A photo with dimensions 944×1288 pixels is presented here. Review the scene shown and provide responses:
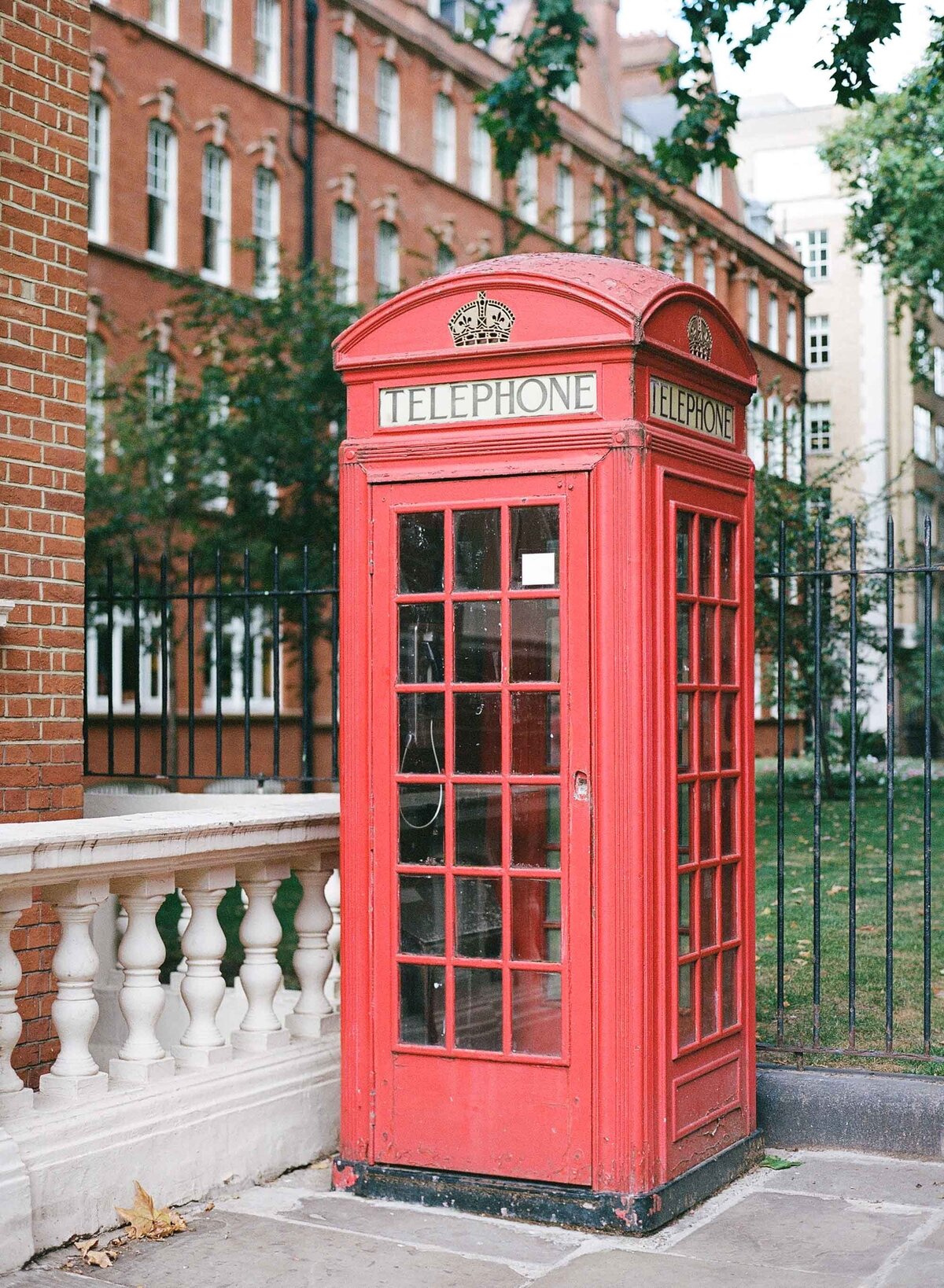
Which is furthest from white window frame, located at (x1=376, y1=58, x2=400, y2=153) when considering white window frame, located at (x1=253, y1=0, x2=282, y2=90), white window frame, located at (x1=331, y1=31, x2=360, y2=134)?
white window frame, located at (x1=253, y1=0, x2=282, y2=90)

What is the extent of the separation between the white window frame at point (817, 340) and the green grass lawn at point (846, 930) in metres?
32.9

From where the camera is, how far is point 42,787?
5688mm

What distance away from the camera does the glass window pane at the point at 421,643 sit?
4805mm

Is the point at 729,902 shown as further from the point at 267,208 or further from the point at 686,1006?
the point at 267,208

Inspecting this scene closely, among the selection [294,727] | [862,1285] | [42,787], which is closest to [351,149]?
[294,727]

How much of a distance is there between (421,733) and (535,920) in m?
0.67

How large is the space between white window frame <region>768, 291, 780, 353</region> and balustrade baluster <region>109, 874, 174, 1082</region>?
143ft

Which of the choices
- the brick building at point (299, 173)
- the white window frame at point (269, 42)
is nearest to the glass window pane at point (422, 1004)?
the brick building at point (299, 173)

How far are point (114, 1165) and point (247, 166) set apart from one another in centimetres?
2332

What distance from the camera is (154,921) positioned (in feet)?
16.6

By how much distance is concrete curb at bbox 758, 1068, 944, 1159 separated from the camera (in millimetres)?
5363

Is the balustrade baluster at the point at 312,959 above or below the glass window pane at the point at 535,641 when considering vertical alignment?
below

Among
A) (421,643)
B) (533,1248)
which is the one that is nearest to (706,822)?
(421,643)

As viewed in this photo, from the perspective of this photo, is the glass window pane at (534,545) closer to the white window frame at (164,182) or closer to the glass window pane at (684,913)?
the glass window pane at (684,913)
